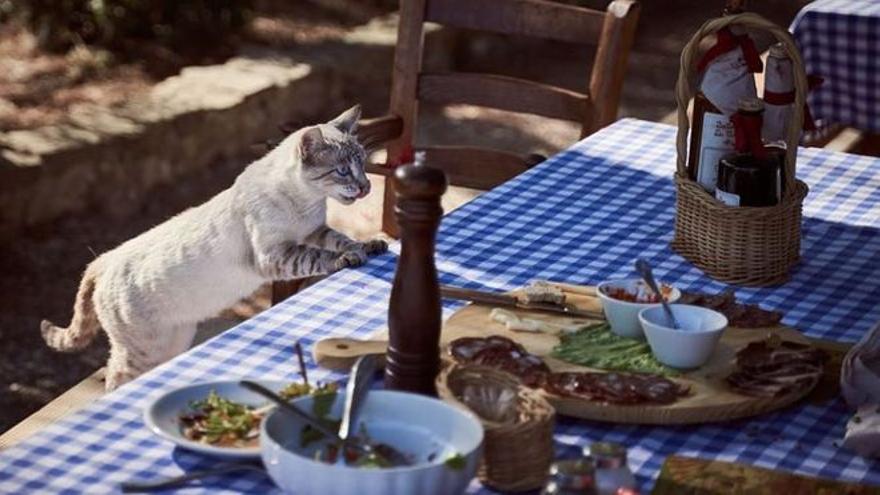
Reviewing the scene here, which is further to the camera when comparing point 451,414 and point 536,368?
point 536,368

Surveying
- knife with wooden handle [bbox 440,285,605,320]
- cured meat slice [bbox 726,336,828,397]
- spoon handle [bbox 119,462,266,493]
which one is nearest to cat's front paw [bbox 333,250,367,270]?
knife with wooden handle [bbox 440,285,605,320]

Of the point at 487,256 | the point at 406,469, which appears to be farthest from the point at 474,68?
the point at 406,469

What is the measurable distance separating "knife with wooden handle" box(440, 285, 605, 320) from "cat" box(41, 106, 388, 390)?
70 cm

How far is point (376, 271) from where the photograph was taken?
294 cm

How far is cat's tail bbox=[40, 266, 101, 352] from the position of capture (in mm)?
3840

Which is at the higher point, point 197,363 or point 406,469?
point 406,469

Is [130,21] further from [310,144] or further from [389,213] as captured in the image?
[310,144]

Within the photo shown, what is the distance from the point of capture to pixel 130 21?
24.3 feet

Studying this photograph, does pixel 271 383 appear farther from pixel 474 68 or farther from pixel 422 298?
pixel 474 68

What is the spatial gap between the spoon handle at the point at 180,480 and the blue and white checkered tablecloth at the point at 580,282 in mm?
16

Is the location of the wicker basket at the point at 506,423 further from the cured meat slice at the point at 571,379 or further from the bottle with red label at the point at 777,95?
the bottle with red label at the point at 777,95

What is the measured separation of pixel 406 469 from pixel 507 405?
0.88ft

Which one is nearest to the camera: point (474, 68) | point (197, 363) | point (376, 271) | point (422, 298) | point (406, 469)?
point (406, 469)

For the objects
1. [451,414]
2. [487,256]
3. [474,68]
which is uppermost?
[451,414]
